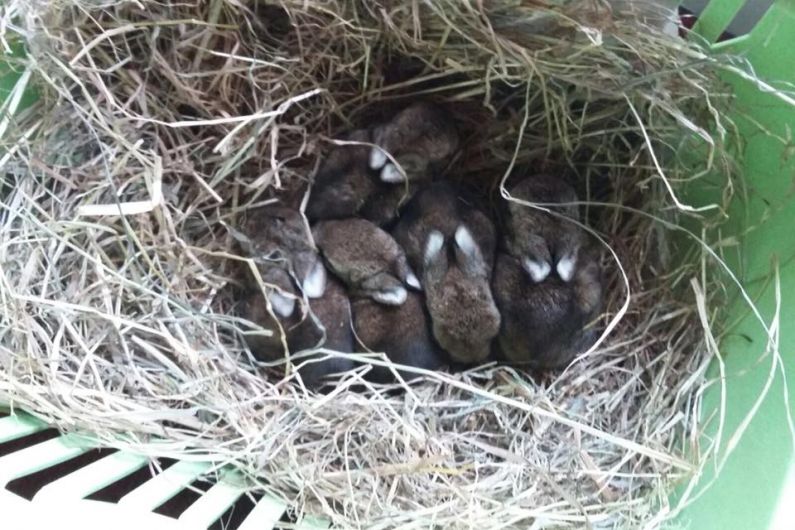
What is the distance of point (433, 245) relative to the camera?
1.45m

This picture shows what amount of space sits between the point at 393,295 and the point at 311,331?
16 cm

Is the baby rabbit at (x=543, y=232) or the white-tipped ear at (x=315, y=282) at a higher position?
the baby rabbit at (x=543, y=232)

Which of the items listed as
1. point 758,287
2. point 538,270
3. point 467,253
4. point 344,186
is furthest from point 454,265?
point 758,287

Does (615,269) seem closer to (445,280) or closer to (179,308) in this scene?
(445,280)

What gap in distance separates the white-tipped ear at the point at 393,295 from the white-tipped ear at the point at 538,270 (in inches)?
9.1

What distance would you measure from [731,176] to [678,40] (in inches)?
10.3

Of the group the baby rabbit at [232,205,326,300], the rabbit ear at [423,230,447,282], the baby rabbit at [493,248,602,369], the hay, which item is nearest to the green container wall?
the hay

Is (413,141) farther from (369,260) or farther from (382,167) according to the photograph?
(369,260)

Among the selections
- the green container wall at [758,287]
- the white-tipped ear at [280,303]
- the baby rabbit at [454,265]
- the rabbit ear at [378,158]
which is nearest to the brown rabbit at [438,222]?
the baby rabbit at [454,265]

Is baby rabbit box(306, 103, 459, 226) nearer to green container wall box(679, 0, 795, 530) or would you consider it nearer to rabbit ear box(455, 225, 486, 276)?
rabbit ear box(455, 225, 486, 276)

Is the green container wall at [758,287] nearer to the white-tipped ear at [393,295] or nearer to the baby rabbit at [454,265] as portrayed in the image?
the baby rabbit at [454,265]

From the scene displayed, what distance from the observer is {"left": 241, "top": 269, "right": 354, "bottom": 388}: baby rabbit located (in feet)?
4.65

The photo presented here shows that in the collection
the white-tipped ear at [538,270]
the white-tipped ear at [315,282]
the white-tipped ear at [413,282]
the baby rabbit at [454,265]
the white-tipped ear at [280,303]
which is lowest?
the white-tipped ear at [280,303]

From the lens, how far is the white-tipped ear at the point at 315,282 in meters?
1.44
